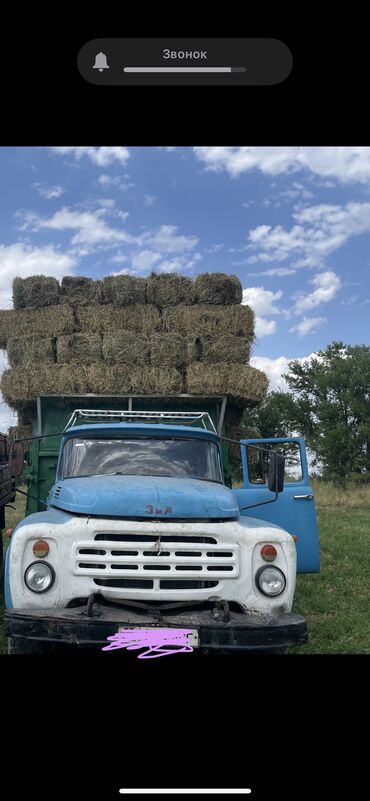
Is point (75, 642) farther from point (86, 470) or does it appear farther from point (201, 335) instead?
point (201, 335)

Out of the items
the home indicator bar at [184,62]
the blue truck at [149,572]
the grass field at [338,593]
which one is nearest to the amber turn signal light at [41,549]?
the blue truck at [149,572]

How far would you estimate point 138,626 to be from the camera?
12.7ft

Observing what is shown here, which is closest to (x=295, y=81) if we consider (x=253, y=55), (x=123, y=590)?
(x=253, y=55)

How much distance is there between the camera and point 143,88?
254cm

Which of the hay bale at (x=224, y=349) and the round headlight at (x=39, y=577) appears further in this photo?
the hay bale at (x=224, y=349)

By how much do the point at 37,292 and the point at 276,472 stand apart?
6.36 m

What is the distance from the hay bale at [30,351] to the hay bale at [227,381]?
7.14ft

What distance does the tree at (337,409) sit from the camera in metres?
30.9

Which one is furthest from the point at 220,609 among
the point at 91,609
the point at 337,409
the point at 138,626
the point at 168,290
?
the point at 337,409

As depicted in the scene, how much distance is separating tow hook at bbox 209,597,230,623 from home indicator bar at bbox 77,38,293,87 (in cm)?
291

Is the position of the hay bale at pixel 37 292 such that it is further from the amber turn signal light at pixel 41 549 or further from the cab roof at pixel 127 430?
the amber turn signal light at pixel 41 549

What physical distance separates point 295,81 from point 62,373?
795 cm

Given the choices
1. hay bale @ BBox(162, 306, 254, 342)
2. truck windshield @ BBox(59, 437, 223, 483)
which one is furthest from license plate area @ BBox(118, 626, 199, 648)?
hay bale @ BBox(162, 306, 254, 342)

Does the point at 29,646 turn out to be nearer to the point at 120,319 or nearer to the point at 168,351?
the point at 168,351
